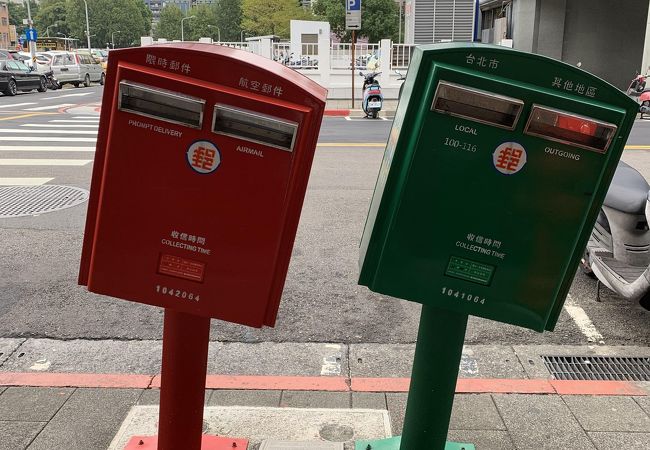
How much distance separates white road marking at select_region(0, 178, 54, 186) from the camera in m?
8.27

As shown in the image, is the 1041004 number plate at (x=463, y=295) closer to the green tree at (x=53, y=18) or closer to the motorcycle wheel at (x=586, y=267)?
the motorcycle wheel at (x=586, y=267)

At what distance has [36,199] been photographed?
7.51 metres

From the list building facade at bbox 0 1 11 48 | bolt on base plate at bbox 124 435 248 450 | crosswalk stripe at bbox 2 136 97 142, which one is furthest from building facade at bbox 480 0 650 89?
building facade at bbox 0 1 11 48

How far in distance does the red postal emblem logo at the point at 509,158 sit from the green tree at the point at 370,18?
56.3m

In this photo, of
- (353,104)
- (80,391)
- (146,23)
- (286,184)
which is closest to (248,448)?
(80,391)

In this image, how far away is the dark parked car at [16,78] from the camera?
77.2 feet

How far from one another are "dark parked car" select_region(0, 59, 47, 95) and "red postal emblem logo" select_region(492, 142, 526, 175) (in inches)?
990

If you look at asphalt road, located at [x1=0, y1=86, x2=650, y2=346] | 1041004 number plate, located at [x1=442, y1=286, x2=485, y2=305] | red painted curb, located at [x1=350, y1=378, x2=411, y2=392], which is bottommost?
asphalt road, located at [x1=0, y1=86, x2=650, y2=346]

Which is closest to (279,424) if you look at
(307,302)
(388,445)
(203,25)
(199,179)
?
(388,445)

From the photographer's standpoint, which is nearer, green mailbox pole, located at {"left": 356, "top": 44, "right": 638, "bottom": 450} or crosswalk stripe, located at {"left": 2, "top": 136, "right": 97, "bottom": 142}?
green mailbox pole, located at {"left": 356, "top": 44, "right": 638, "bottom": 450}

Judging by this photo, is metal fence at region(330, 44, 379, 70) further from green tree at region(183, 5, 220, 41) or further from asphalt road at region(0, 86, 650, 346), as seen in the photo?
green tree at region(183, 5, 220, 41)

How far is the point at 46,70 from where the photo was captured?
28344mm

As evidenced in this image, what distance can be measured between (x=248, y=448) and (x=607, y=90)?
212cm

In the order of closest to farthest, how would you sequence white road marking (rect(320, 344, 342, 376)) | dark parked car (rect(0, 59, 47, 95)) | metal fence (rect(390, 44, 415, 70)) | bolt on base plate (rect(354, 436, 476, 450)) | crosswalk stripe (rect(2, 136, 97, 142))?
1. bolt on base plate (rect(354, 436, 476, 450))
2. white road marking (rect(320, 344, 342, 376))
3. crosswalk stripe (rect(2, 136, 97, 142))
4. metal fence (rect(390, 44, 415, 70))
5. dark parked car (rect(0, 59, 47, 95))
